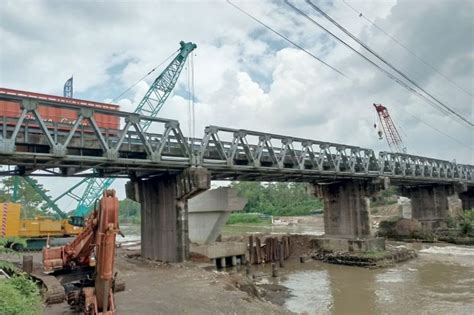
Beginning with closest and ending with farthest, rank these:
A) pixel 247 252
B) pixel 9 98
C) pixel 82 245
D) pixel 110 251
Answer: pixel 110 251 < pixel 82 245 < pixel 9 98 < pixel 247 252

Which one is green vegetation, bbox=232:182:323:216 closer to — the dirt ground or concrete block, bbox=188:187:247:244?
concrete block, bbox=188:187:247:244

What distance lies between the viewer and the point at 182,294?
48.8ft

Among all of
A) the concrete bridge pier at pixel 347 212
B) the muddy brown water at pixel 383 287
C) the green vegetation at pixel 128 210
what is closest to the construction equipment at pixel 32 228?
the muddy brown water at pixel 383 287

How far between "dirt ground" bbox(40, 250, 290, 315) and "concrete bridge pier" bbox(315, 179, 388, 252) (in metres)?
19.7

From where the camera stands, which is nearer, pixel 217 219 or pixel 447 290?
pixel 447 290

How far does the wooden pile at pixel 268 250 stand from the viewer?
108 feet

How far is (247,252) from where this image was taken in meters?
32.4

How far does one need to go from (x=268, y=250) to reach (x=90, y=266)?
76.7 ft

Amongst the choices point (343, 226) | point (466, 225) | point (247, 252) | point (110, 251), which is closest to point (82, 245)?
point (110, 251)

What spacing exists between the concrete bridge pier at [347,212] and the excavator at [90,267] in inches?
1037

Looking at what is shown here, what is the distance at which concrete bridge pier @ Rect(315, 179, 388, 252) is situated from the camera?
36.6 metres

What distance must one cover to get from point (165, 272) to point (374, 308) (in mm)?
9989

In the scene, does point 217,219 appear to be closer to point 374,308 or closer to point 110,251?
point 374,308

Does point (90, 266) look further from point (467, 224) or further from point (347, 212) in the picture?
point (467, 224)
